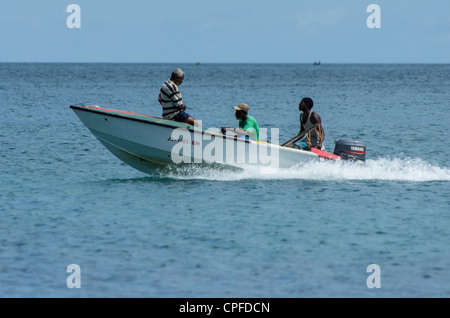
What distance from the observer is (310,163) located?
14547 millimetres

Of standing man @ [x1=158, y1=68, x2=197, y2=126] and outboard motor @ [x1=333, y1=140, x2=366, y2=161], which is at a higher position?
standing man @ [x1=158, y1=68, x2=197, y2=126]

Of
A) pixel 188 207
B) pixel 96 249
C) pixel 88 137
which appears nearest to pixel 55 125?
pixel 88 137

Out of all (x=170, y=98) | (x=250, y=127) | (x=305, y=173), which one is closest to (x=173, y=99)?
(x=170, y=98)

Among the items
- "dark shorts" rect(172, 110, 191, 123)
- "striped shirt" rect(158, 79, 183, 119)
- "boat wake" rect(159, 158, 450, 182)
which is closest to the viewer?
"striped shirt" rect(158, 79, 183, 119)

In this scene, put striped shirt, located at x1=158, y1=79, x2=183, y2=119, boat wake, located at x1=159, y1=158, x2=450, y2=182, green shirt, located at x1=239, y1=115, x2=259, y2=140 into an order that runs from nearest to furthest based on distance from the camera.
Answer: striped shirt, located at x1=158, y1=79, x2=183, y2=119
green shirt, located at x1=239, y1=115, x2=259, y2=140
boat wake, located at x1=159, y1=158, x2=450, y2=182

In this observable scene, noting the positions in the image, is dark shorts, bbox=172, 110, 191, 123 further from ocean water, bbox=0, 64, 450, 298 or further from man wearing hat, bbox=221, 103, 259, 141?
ocean water, bbox=0, 64, 450, 298

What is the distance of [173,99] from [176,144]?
0.97m

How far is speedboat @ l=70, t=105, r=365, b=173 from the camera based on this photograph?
1382cm

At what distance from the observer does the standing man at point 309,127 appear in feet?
47.1

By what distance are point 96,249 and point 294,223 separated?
3.60m

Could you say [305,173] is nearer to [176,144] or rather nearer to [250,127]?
[250,127]

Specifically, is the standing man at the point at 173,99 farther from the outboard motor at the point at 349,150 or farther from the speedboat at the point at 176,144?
the outboard motor at the point at 349,150

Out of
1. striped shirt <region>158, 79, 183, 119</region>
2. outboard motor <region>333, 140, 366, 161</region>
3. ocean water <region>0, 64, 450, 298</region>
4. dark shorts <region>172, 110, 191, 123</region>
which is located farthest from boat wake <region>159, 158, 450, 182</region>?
striped shirt <region>158, 79, 183, 119</region>

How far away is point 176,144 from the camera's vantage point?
13930 mm
